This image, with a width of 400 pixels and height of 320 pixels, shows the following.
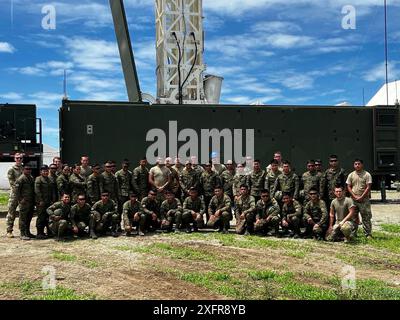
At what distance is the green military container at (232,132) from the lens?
46.2ft

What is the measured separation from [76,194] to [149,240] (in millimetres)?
2176

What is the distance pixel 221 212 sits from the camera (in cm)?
1032

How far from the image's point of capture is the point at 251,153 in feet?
47.7

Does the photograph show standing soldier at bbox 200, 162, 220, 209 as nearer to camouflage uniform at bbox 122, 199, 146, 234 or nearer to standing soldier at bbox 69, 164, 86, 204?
camouflage uniform at bbox 122, 199, 146, 234

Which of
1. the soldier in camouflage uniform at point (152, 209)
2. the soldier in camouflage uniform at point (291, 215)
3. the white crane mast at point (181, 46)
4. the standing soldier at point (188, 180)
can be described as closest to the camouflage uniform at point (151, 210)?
the soldier in camouflage uniform at point (152, 209)

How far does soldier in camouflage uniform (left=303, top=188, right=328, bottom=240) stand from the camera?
9531 millimetres

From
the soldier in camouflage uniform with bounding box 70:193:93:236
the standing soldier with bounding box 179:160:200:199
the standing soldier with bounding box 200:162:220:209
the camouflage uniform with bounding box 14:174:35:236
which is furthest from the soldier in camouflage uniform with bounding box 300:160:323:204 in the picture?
the camouflage uniform with bounding box 14:174:35:236

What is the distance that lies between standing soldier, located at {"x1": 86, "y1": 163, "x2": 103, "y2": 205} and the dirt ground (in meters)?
1.10

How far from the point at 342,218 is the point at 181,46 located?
1594 cm

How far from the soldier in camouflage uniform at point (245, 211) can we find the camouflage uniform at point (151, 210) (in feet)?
5.74

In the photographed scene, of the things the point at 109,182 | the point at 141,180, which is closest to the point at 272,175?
the point at 141,180

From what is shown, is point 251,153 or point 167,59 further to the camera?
point 167,59

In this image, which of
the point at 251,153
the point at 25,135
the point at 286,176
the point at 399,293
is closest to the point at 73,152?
the point at 25,135
